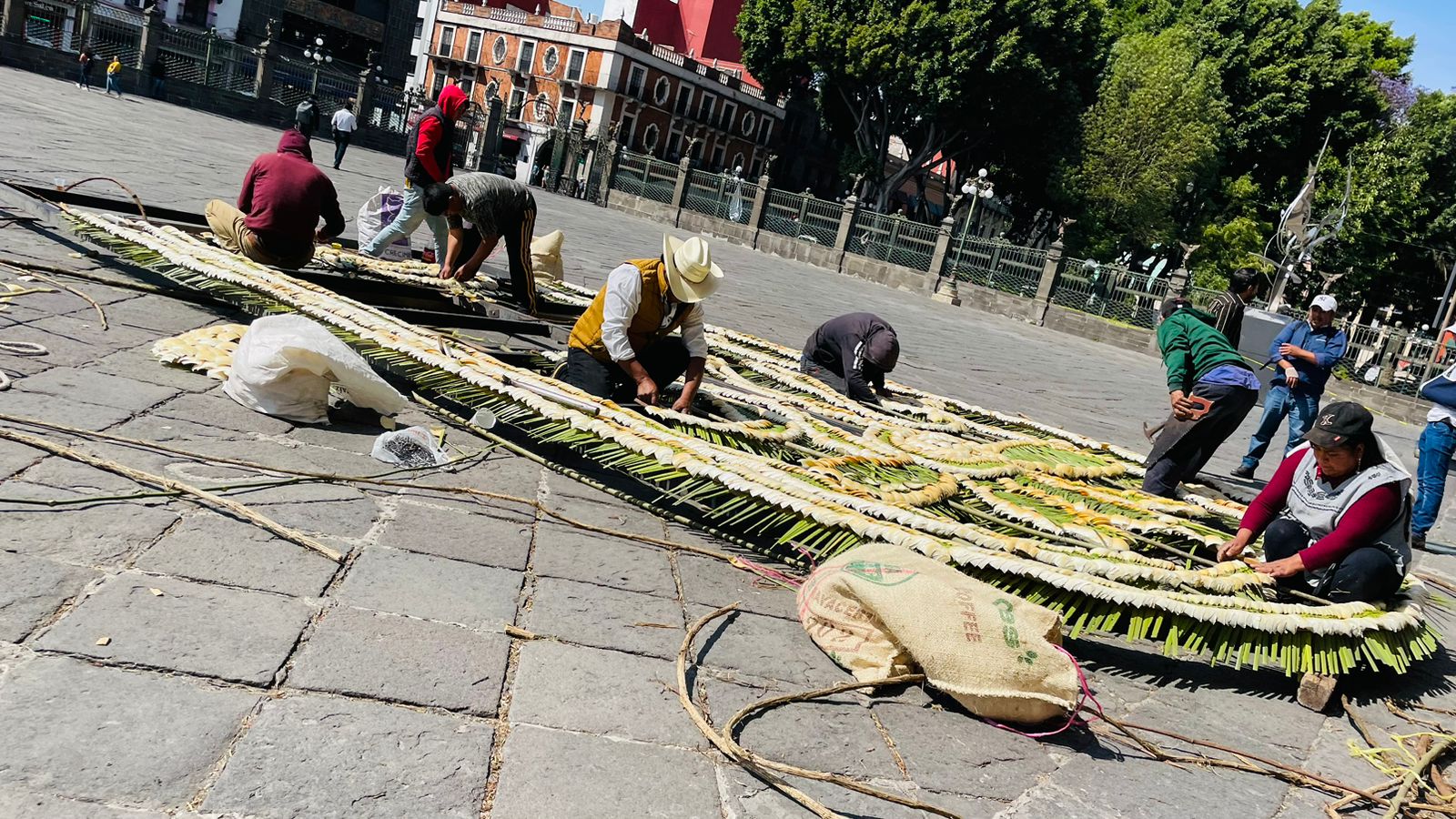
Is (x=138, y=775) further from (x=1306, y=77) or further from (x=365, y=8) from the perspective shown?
(x=365, y=8)

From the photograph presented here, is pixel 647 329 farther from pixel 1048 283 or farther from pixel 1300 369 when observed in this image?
pixel 1048 283

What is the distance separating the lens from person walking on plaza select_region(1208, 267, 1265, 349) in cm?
598

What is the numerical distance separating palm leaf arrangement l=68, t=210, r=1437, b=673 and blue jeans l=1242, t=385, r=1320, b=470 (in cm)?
190

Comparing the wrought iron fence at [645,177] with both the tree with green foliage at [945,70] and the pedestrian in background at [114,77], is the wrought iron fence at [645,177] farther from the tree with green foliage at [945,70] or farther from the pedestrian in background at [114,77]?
the pedestrian in background at [114,77]

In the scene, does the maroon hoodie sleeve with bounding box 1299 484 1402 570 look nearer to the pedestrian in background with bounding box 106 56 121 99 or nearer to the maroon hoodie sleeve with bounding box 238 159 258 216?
the maroon hoodie sleeve with bounding box 238 159 258 216

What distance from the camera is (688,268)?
458cm

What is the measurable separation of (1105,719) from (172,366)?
12.5ft

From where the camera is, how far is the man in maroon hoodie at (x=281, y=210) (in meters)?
5.82

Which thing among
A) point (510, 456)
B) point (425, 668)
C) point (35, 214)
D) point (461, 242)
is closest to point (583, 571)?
point (425, 668)

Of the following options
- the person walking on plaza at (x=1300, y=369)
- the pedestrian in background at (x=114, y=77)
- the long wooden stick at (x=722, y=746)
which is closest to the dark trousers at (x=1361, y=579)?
the long wooden stick at (x=722, y=746)

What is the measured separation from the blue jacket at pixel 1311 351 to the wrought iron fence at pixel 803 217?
720 inches

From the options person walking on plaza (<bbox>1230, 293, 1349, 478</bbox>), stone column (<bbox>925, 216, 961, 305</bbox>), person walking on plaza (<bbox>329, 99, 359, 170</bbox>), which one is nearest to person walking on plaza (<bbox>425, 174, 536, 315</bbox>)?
person walking on plaza (<bbox>1230, 293, 1349, 478</bbox>)

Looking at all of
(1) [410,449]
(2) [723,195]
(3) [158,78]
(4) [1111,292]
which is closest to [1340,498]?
(1) [410,449]

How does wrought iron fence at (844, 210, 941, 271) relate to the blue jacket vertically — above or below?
above
